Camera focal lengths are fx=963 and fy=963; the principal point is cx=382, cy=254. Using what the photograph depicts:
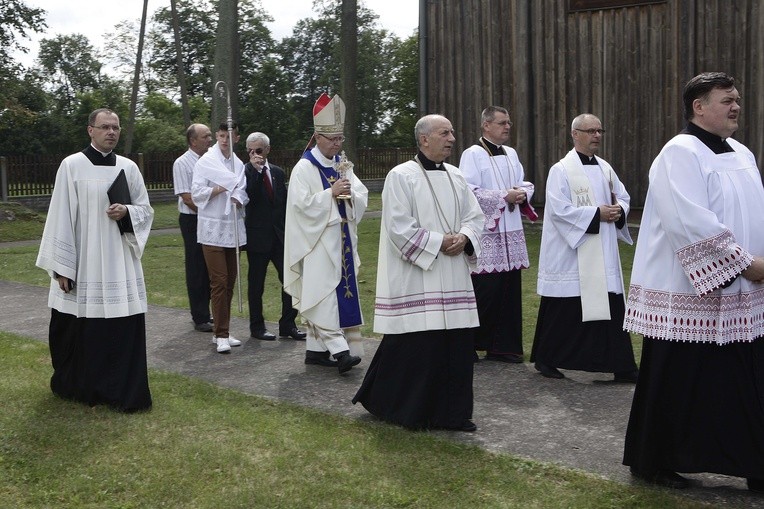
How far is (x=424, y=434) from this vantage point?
6.07m

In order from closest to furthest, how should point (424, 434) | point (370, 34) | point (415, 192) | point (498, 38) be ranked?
point (424, 434)
point (415, 192)
point (498, 38)
point (370, 34)

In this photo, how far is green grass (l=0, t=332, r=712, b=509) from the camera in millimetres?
4984

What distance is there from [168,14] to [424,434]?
56906 mm

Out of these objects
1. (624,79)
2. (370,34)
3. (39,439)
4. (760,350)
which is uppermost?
(370,34)

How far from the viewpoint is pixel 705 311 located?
196 inches

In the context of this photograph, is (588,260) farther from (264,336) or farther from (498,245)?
(264,336)

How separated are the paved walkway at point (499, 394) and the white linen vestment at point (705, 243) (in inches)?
34.0

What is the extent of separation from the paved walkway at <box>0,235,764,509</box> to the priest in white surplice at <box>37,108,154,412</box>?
0.39 meters

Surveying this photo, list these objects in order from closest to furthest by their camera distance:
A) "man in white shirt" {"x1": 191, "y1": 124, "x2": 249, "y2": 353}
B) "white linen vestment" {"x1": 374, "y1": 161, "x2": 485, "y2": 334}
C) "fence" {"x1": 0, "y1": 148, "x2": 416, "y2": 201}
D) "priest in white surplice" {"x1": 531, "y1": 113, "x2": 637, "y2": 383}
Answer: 1. "white linen vestment" {"x1": 374, "y1": 161, "x2": 485, "y2": 334}
2. "priest in white surplice" {"x1": 531, "y1": 113, "x2": 637, "y2": 383}
3. "man in white shirt" {"x1": 191, "y1": 124, "x2": 249, "y2": 353}
4. "fence" {"x1": 0, "y1": 148, "x2": 416, "y2": 201}

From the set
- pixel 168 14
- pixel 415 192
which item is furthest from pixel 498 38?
pixel 168 14

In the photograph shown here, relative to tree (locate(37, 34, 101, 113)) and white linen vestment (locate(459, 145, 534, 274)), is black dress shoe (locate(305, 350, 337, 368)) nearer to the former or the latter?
white linen vestment (locate(459, 145, 534, 274))

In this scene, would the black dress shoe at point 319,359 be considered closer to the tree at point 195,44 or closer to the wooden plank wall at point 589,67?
the wooden plank wall at point 589,67

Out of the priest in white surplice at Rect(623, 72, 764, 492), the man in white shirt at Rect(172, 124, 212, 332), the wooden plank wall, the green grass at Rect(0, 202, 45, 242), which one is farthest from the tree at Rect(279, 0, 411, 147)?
the priest in white surplice at Rect(623, 72, 764, 492)

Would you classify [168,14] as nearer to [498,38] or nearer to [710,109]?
[498,38]
